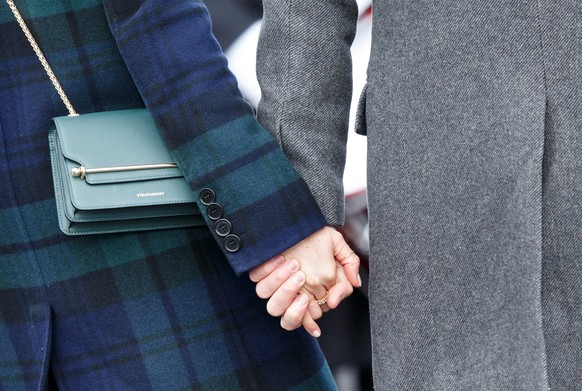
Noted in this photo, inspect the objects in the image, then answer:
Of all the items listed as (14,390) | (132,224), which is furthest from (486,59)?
(14,390)

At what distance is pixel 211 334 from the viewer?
1614 millimetres

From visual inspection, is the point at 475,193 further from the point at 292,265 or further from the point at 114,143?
the point at 114,143

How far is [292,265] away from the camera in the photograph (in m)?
1.56

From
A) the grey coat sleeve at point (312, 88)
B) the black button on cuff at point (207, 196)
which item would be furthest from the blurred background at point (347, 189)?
the black button on cuff at point (207, 196)

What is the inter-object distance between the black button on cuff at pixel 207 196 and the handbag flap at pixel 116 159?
20 mm

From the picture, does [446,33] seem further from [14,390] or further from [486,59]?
[14,390]

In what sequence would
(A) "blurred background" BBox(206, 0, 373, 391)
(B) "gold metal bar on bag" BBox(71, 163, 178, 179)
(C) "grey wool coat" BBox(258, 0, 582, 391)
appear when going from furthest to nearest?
(A) "blurred background" BBox(206, 0, 373, 391)
(B) "gold metal bar on bag" BBox(71, 163, 178, 179)
(C) "grey wool coat" BBox(258, 0, 582, 391)

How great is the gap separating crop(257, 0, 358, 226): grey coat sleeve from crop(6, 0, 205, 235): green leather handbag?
0.63 feet

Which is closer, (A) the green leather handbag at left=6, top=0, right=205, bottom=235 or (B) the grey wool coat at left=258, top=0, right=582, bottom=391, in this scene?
(B) the grey wool coat at left=258, top=0, right=582, bottom=391

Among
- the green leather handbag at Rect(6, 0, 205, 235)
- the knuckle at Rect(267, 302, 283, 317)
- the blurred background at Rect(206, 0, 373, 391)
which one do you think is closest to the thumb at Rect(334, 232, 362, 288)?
the knuckle at Rect(267, 302, 283, 317)

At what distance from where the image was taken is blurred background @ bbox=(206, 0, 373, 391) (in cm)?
254

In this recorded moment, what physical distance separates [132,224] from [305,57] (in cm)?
39

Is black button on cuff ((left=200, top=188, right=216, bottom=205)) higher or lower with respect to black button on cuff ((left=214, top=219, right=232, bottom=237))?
higher

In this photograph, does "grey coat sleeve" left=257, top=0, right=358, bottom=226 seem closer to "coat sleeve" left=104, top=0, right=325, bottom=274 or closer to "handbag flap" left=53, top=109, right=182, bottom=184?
"coat sleeve" left=104, top=0, right=325, bottom=274
